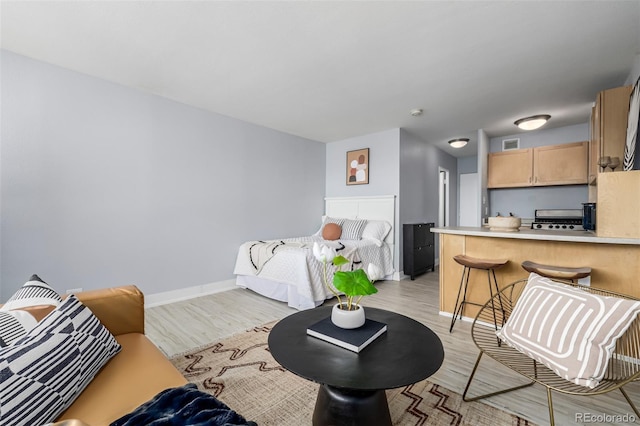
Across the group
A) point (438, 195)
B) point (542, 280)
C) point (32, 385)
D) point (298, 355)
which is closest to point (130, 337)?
point (32, 385)

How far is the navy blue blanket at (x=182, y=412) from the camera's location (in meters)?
0.79

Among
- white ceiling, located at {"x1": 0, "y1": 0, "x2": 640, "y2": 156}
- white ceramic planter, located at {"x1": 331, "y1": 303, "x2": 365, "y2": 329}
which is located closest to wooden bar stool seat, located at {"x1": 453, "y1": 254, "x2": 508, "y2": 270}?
white ceramic planter, located at {"x1": 331, "y1": 303, "x2": 365, "y2": 329}

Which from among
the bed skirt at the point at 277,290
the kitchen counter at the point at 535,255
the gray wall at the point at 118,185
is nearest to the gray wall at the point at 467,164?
the kitchen counter at the point at 535,255

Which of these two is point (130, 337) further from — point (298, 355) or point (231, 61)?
point (231, 61)

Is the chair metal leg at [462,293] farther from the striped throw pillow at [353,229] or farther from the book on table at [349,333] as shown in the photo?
the striped throw pillow at [353,229]

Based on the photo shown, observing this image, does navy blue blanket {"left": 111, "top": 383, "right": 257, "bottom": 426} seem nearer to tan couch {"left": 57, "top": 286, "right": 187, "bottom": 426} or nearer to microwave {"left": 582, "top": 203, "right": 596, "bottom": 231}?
tan couch {"left": 57, "top": 286, "right": 187, "bottom": 426}

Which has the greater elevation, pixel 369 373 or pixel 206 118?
pixel 206 118

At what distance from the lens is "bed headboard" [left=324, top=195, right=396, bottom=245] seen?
4566 millimetres

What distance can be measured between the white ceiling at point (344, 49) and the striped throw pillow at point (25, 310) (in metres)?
1.88

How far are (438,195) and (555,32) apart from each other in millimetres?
4081

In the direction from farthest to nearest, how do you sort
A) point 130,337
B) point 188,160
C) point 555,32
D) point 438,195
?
point 438,195, point 188,160, point 555,32, point 130,337

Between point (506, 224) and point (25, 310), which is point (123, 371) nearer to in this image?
point (25, 310)

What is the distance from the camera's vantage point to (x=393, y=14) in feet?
6.45

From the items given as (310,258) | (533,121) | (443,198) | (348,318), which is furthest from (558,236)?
(443,198)
